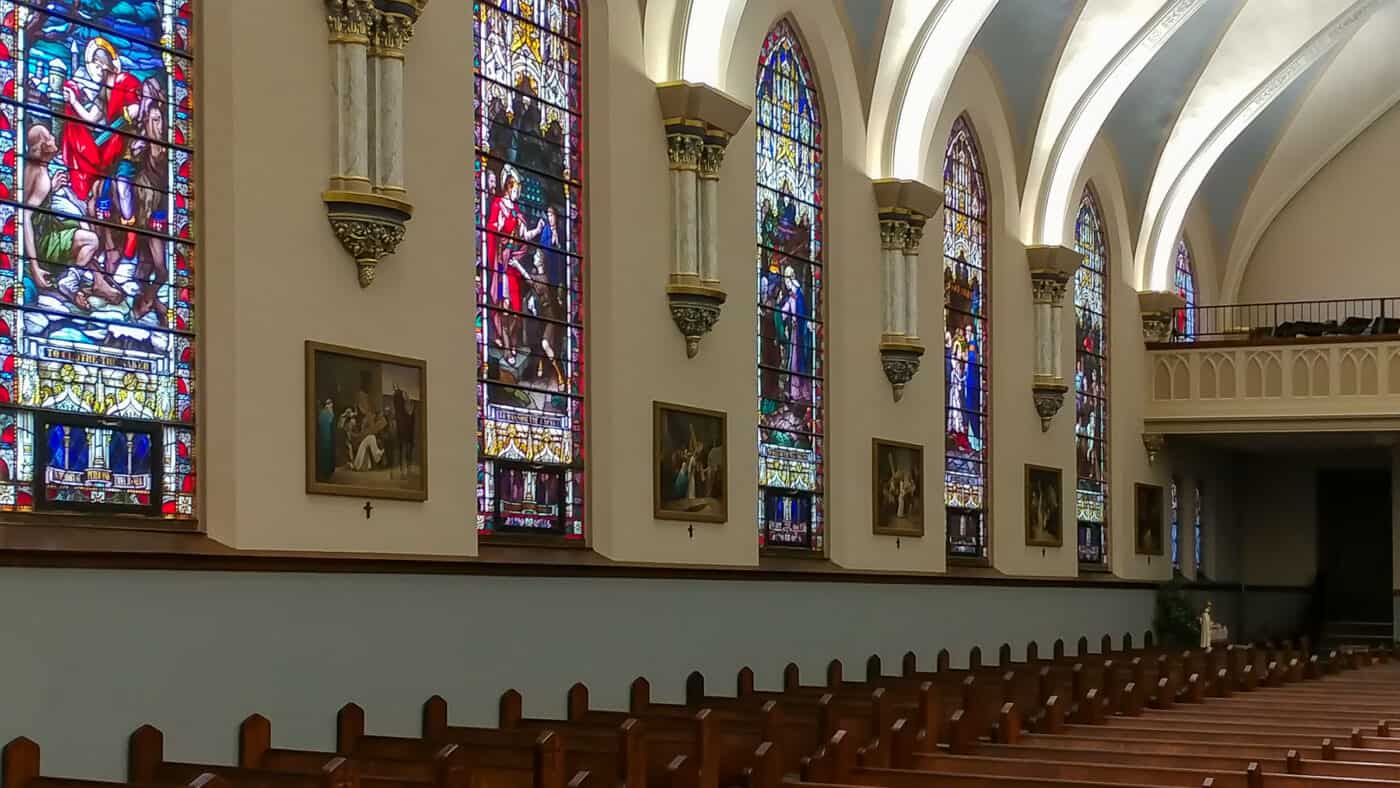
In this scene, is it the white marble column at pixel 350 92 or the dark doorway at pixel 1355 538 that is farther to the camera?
the dark doorway at pixel 1355 538

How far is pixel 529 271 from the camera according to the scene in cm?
1301

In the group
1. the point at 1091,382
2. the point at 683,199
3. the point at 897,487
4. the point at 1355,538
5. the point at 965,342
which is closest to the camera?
the point at 683,199

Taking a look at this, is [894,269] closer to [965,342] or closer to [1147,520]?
[965,342]

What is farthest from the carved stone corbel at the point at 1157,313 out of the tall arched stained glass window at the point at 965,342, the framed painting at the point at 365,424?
the framed painting at the point at 365,424

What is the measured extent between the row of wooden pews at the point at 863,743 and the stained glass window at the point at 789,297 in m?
1.59

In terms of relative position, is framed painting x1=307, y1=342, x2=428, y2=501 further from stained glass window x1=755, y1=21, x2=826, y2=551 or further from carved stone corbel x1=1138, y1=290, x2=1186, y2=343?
carved stone corbel x1=1138, y1=290, x2=1186, y2=343

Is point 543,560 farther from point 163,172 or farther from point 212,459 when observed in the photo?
point 163,172

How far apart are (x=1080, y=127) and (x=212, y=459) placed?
13.5m

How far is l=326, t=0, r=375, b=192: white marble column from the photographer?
1069 cm

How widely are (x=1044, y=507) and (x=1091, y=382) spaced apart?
2.62 metres

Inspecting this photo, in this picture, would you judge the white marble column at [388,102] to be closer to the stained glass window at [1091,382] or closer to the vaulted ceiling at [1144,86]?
the vaulted ceiling at [1144,86]

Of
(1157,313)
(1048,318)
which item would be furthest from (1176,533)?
(1048,318)

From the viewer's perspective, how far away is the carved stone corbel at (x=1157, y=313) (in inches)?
971

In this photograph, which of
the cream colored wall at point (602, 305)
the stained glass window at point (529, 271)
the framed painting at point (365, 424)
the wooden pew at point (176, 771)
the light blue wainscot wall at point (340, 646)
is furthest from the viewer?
the stained glass window at point (529, 271)
